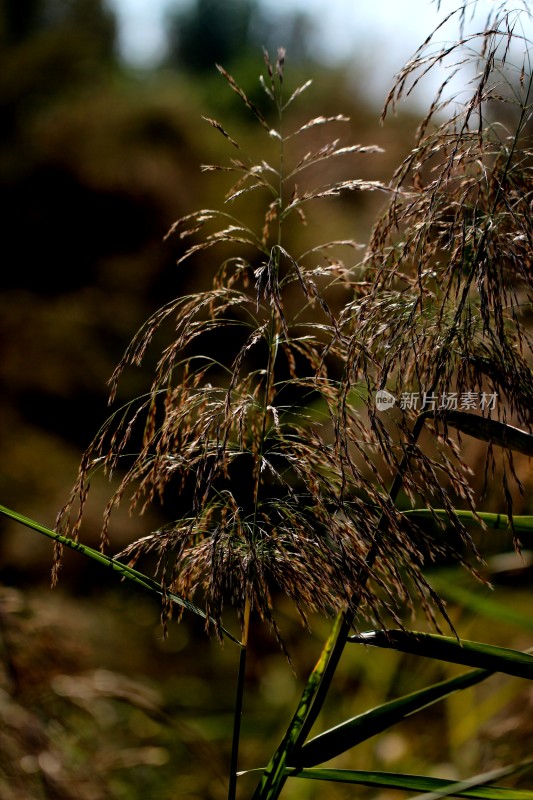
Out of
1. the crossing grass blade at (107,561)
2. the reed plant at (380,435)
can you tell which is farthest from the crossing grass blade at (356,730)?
the crossing grass blade at (107,561)

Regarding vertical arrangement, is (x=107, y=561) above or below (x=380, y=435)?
below

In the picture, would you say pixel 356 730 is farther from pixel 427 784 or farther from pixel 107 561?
pixel 107 561

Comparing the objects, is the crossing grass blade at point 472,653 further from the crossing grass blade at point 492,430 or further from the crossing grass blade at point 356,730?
the crossing grass blade at point 492,430

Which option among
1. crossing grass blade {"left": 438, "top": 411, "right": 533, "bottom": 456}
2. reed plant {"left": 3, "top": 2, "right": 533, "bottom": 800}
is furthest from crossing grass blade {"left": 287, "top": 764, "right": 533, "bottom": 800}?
crossing grass blade {"left": 438, "top": 411, "right": 533, "bottom": 456}

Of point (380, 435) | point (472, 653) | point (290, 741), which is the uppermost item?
point (380, 435)

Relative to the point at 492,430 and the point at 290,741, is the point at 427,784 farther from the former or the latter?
the point at 492,430

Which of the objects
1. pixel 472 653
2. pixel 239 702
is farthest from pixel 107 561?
pixel 472 653

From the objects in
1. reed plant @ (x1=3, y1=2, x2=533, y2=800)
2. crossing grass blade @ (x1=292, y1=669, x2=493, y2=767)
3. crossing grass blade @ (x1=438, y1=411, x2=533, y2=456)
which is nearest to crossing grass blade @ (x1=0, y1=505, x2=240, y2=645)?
reed plant @ (x1=3, y1=2, x2=533, y2=800)

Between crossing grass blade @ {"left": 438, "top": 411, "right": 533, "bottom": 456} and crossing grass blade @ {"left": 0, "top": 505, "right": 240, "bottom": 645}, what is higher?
crossing grass blade @ {"left": 438, "top": 411, "right": 533, "bottom": 456}

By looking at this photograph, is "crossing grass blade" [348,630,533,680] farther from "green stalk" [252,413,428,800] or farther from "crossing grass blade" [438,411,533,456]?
"crossing grass blade" [438,411,533,456]

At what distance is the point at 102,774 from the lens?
3.40 feet

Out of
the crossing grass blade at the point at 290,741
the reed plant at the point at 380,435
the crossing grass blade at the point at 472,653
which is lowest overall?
the crossing grass blade at the point at 290,741

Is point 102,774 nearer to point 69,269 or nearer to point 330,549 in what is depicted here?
point 330,549

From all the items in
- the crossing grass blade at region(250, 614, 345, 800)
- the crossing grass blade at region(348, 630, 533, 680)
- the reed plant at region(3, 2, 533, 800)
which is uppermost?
the reed plant at region(3, 2, 533, 800)
